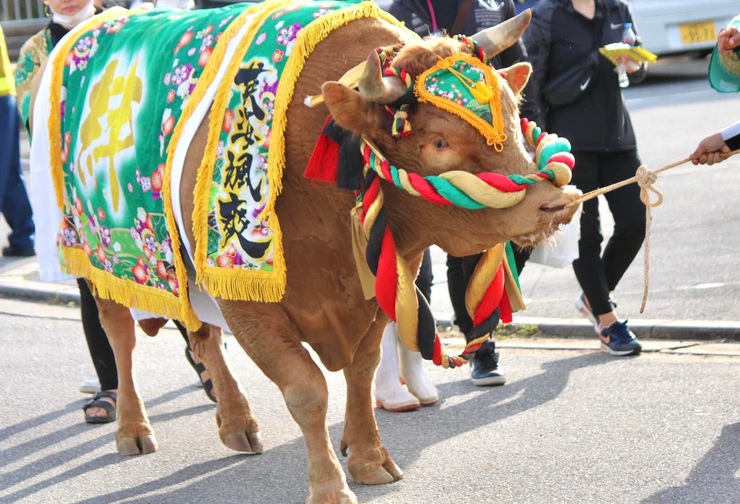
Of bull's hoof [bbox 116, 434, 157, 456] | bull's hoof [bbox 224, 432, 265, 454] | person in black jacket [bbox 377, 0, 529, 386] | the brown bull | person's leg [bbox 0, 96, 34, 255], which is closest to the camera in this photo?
the brown bull

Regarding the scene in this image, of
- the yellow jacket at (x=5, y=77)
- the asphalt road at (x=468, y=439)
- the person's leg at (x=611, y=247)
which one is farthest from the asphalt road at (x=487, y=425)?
the yellow jacket at (x=5, y=77)

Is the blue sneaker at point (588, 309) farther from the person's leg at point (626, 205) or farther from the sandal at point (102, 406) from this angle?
the sandal at point (102, 406)

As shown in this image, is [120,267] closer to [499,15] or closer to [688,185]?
[499,15]

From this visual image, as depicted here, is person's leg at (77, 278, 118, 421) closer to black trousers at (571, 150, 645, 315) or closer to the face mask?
the face mask

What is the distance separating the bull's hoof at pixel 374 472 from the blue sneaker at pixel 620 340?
6.14 feet

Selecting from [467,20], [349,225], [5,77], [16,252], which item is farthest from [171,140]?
[5,77]

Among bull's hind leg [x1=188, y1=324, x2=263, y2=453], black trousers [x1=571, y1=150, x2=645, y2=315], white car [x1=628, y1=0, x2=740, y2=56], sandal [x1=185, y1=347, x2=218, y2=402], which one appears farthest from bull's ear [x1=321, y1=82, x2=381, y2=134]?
white car [x1=628, y1=0, x2=740, y2=56]

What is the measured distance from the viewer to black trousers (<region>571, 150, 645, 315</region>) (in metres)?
6.64

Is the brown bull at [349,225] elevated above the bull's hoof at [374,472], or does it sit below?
above

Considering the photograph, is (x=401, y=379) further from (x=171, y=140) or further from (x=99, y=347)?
(x=171, y=140)

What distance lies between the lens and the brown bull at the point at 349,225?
4242 millimetres

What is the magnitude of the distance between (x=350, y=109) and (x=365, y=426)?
1456mm

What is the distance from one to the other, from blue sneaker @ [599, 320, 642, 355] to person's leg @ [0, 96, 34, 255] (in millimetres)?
5411

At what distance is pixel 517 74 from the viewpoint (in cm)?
461
